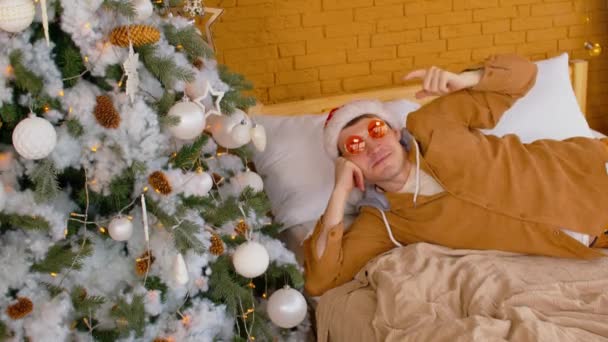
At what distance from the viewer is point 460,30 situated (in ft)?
9.68

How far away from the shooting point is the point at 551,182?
1901 millimetres

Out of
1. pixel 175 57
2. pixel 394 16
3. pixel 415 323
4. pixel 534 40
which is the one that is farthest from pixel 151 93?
pixel 534 40

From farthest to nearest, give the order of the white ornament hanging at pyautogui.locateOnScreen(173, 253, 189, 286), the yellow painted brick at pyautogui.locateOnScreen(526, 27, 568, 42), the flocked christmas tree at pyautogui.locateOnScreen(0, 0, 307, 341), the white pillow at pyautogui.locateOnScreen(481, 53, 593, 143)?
the yellow painted brick at pyautogui.locateOnScreen(526, 27, 568, 42)
the white pillow at pyautogui.locateOnScreen(481, 53, 593, 143)
the white ornament hanging at pyautogui.locateOnScreen(173, 253, 189, 286)
the flocked christmas tree at pyautogui.locateOnScreen(0, 0, 307, 341)

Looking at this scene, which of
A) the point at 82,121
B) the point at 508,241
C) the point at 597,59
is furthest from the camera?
the point at 597,59

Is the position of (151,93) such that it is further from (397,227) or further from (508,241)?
(508,241)

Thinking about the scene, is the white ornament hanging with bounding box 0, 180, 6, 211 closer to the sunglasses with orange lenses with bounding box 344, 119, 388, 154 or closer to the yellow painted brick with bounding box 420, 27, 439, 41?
the sunglasses with orange lenses with bounding box 344, 119, 388, 154

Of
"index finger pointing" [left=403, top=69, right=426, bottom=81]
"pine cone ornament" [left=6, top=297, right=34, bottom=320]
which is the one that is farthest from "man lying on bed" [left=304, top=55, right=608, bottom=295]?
"pine cone ornament" [left=6, top=297, right=34, bottom=320]

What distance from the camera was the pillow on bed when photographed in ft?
7.40

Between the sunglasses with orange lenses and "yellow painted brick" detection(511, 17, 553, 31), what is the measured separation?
1431 millimetres

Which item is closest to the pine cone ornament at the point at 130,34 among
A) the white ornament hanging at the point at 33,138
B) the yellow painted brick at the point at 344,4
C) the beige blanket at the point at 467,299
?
the white ornament hanging at the point at 33,138

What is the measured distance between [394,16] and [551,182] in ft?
4.09

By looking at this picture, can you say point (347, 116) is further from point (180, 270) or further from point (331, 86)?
point (331, 86)

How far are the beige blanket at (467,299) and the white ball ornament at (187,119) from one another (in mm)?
666

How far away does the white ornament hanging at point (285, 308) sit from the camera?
166 cm
